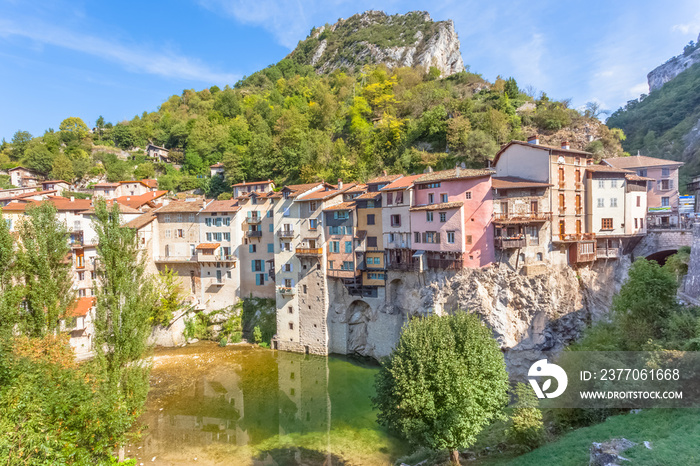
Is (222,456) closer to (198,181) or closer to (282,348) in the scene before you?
(282,348)

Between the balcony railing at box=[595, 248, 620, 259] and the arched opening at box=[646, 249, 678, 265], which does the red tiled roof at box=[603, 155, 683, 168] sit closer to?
the arched opening at box=[646, 249, 678, 265]

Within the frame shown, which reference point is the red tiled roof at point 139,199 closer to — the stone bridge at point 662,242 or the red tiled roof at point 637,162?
the red tiled roof at point 637,162

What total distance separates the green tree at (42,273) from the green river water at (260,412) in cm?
717

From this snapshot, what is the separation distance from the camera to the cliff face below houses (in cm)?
2827

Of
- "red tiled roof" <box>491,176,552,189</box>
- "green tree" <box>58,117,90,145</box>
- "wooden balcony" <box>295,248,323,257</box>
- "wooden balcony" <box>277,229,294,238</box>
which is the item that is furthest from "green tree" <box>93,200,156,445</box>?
"green tree" <box>58,117,90,145</box>

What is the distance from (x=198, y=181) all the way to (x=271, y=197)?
32.6 m

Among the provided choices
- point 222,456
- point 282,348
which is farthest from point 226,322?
point 222,456

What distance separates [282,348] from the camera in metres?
39.2

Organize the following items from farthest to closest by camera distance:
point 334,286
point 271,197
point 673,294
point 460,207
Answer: point 271,197, point 334,286, point 460,207, point 673,294

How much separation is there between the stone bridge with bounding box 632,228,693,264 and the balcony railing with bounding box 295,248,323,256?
96.3 ft

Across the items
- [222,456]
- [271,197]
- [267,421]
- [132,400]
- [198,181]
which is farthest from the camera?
[198,181]

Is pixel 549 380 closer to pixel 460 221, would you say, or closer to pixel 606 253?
pixel 460 221

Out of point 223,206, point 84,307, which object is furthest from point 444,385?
point 84,307

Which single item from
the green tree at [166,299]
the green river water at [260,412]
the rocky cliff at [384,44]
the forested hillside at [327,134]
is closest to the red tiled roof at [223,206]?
the green tree at [166,299]
